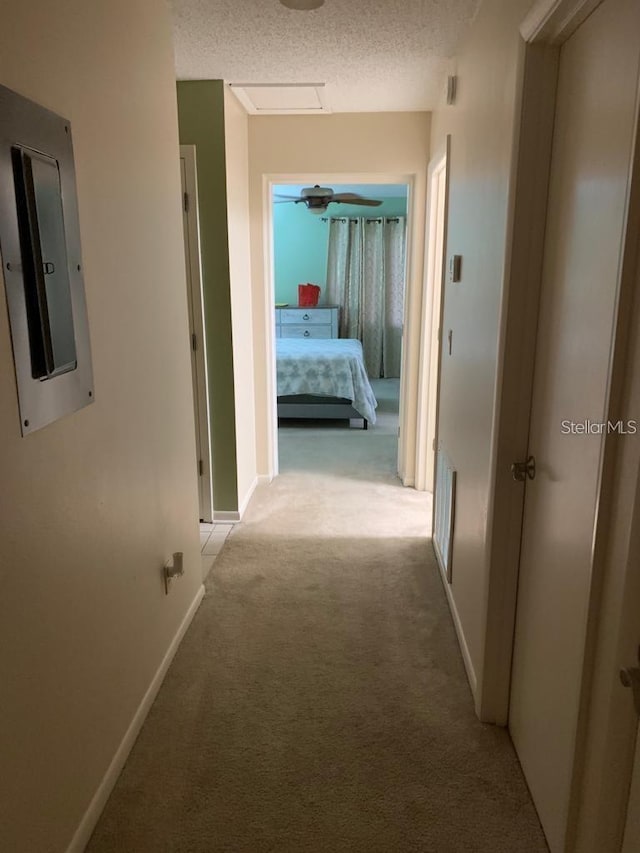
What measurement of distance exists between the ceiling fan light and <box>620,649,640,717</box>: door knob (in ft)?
7.62

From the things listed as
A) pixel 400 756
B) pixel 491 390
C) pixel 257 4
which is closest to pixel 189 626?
pixel 400 756

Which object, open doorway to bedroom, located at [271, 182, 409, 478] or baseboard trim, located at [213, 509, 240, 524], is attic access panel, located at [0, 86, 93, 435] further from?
open doorway to bedroom, located at [271, 182, 409, 478]

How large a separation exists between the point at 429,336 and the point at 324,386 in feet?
6.25

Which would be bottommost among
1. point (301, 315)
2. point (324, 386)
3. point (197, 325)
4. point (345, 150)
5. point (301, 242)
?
point (324, 386)

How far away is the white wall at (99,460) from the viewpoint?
124 cm

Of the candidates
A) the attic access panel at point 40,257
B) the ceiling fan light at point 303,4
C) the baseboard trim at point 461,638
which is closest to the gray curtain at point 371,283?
the baseboard trim at point 461,638

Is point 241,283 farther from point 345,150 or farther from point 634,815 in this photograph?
point 634,815

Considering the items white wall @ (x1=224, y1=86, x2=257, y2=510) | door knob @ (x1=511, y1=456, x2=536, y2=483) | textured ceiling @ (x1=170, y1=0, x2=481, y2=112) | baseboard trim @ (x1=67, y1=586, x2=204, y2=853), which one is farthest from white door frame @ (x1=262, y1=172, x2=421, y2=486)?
door knob @ (x1=511, y1=456, x2=536, y2=483)

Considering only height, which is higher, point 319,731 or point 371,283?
point 371,283

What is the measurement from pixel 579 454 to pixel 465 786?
41.0 inches

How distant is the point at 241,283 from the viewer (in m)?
3.66

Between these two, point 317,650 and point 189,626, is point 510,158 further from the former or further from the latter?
point 189,626

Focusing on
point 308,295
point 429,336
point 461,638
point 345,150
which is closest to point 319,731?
point 461,638

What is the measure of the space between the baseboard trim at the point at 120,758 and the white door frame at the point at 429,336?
1.90m
